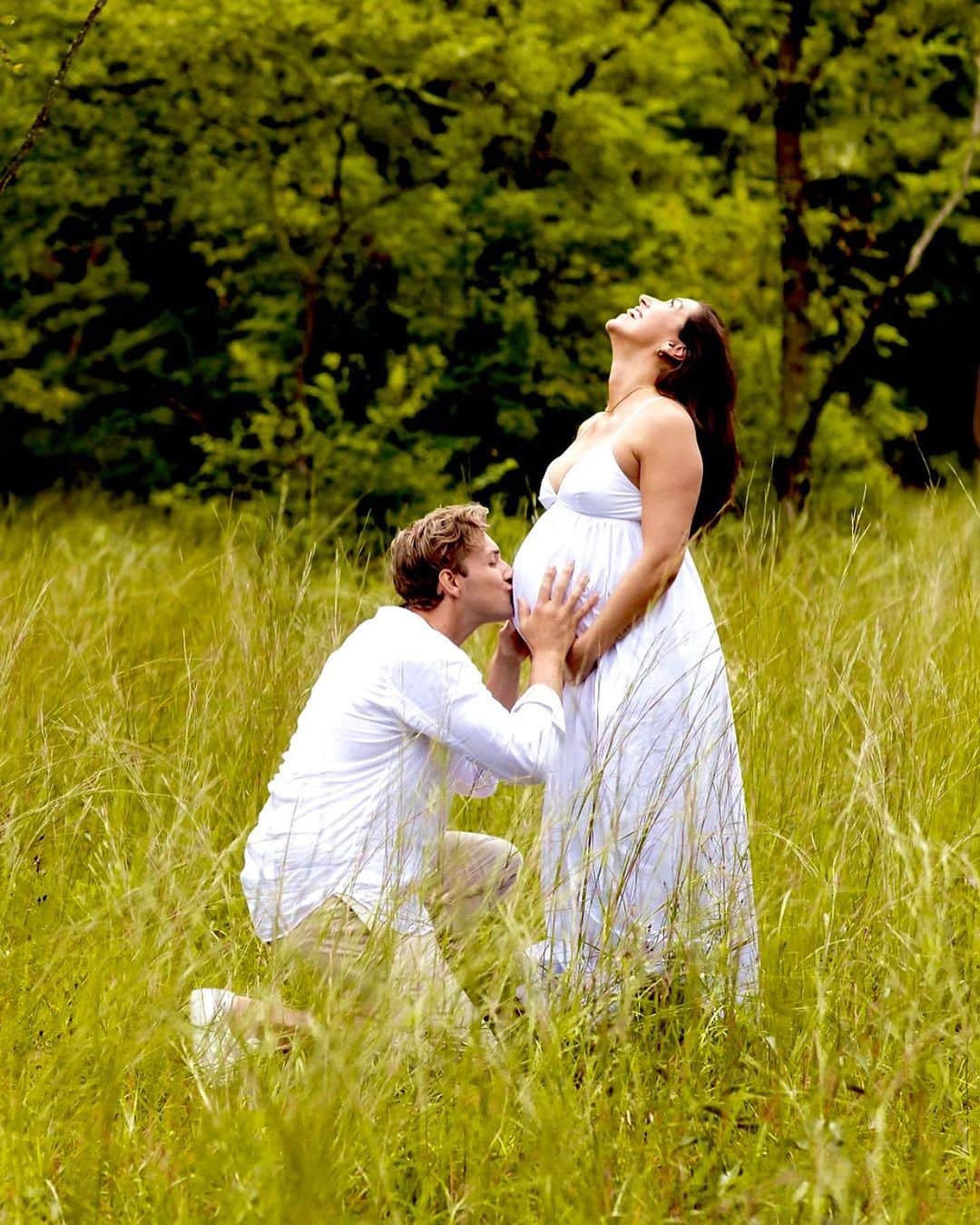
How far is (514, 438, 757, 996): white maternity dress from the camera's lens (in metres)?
3.15

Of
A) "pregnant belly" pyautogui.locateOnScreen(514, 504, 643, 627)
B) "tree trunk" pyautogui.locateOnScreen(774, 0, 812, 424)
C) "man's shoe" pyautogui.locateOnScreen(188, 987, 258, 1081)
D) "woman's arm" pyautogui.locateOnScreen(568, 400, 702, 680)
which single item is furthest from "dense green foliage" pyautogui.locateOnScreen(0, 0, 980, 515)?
"man's shoe" pyautogui.locateOnScreen(188, 987, 258, 1081)

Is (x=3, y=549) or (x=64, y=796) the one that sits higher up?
(x=64, y=796)

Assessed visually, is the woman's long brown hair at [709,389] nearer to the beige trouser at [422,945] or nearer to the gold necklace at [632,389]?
the gold necklace at [632,389]

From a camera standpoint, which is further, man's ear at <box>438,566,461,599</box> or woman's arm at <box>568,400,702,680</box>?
woman's arm at <box>568,400,702,680</box>

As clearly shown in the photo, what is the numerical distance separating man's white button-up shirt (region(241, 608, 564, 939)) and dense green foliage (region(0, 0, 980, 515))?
504 centimetres

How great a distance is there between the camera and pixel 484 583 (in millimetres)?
3418

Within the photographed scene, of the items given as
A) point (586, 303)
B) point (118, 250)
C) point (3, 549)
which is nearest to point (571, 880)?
point (3, 549)

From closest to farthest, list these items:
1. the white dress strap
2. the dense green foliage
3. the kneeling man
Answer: the kneeling man
the white dress strap
the dense green foliage

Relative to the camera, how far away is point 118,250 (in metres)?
10.3

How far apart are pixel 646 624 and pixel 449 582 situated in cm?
50

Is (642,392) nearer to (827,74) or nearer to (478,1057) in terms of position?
(478,1057)

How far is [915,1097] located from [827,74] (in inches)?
289

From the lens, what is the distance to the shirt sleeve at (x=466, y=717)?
127 inches

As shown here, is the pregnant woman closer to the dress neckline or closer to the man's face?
the dress neckline
